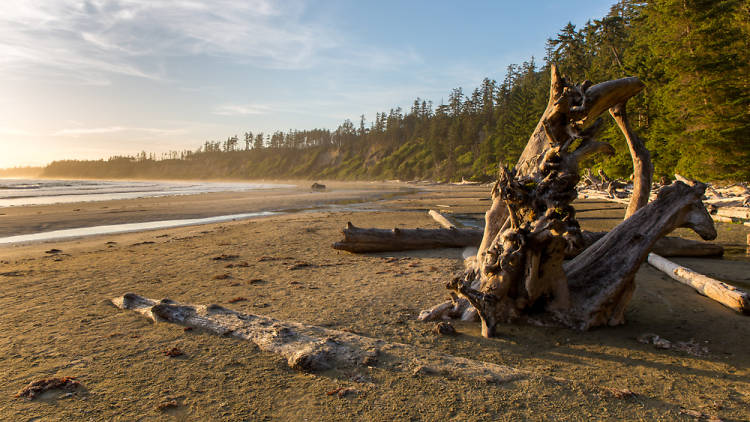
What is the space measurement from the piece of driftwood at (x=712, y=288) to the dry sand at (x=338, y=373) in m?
0.18

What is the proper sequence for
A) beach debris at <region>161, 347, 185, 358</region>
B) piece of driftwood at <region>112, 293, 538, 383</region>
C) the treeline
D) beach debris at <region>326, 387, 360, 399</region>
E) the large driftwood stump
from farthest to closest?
the treeline
the large driftwood stump
beach debris at <region>161, 347, 185, 358</region>
piece of driftwood at <region>112, 293, 538, 383</region>
beach debris at <region>326, 387, 360, 399</region>

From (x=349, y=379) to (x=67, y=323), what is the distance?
400 cm

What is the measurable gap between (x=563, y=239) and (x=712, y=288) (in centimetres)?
337

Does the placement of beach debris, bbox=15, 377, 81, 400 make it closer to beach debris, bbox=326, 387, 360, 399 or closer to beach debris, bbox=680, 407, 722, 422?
beach debris, bbox=326, 387, 360, 399

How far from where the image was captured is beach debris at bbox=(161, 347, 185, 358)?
3.72 m

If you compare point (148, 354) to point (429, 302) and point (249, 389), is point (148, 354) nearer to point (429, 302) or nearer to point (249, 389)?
point (249, 389)

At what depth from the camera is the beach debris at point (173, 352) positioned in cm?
372

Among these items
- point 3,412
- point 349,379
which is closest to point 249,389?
point 349,379

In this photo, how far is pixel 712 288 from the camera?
5227mm

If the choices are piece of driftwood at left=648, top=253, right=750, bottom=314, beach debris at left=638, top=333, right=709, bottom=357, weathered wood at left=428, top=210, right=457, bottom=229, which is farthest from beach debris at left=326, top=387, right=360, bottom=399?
weathered wood at left=428, top=210, right=457, bottom=229

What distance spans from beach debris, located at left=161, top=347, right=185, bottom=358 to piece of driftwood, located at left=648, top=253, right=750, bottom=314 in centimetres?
670

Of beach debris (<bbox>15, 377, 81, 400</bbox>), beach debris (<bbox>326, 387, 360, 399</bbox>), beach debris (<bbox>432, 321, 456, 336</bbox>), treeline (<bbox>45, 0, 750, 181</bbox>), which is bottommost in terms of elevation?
beach debris (<bbox>15, 377, 81, 400</bbox>)

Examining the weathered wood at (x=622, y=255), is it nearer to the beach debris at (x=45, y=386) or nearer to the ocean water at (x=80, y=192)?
the beach debris at (x=45, y=386)

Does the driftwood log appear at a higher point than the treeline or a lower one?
lower
